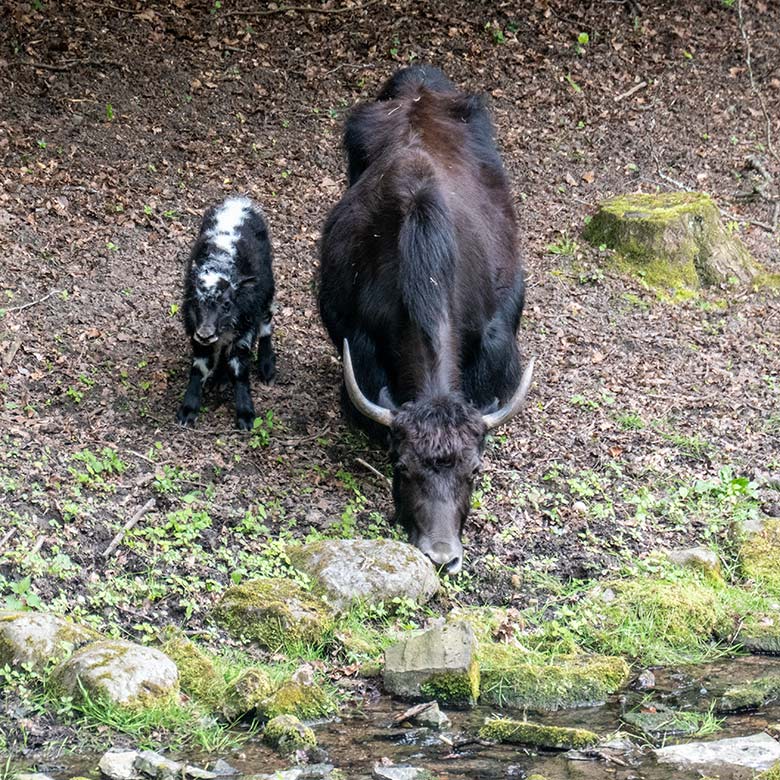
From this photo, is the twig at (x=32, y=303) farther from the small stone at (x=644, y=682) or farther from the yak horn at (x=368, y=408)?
the small stone at (x=644, y=682)

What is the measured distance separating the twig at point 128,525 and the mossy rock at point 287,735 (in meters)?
1.68

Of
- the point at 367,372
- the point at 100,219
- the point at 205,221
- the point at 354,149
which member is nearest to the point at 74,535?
the point at 367,372

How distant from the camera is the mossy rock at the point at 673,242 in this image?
430 inches

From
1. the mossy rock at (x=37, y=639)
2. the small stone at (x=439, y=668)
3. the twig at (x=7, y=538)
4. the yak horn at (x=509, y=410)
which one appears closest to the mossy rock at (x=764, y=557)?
the yak horn at (x=509, y=410)

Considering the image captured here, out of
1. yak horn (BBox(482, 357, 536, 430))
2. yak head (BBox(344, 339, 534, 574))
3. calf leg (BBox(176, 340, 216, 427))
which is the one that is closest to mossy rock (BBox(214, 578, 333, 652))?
yak head (BBox(344, 339, 534, 574))

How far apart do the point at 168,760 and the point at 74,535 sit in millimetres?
1983

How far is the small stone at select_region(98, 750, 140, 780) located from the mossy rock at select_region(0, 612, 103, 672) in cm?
66

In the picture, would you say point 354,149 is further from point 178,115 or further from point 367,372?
point 178,115

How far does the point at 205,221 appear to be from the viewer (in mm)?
8711

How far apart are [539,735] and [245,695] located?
1.21 m

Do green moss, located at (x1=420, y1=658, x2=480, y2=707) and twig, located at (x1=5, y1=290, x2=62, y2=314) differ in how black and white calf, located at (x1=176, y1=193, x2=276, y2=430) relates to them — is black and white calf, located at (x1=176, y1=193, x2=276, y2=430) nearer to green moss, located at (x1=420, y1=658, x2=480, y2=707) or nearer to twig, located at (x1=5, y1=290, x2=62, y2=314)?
twig, located at (x1=5, y1=290, x2=62, y2=314)

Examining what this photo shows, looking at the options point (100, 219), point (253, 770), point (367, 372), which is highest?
point (100, 219)

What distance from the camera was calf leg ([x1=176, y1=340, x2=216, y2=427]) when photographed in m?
8.16

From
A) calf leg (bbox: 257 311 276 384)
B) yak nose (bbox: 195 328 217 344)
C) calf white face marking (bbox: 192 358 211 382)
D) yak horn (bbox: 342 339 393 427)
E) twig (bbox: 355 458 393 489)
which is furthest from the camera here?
calf leg (bbox: 257 311 276 384)
